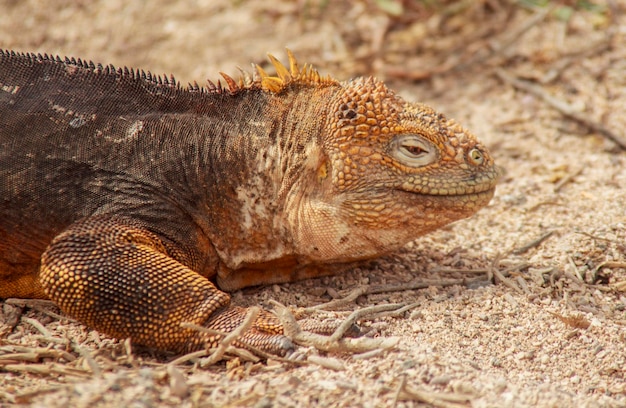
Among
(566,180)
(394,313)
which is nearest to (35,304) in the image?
(394,313)

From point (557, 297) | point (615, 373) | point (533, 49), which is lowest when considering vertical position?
point (615, 373)

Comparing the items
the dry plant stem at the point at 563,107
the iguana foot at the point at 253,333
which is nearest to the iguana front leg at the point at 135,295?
the iguana foot at the point at 253,333

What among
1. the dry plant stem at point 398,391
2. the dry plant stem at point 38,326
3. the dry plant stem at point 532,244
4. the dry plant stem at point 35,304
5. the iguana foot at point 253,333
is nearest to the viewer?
the dry plant stem at point 398,391

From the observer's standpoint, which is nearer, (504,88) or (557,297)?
(557,297)

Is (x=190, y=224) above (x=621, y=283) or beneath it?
above

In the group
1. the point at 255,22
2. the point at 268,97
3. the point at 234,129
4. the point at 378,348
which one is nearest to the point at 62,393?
the point at 378,348

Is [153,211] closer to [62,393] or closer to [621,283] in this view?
[62,393]

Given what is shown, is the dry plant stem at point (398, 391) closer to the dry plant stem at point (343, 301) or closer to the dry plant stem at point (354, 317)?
the dry plant stem at point (354, 317)
